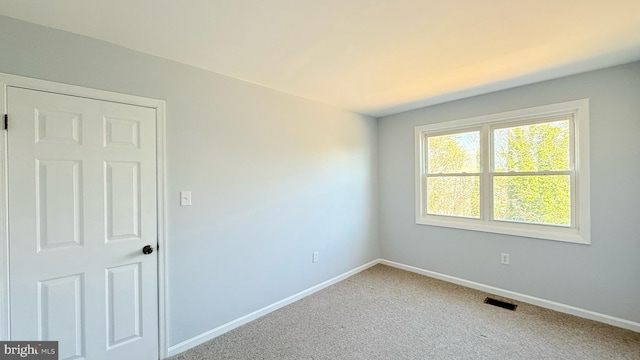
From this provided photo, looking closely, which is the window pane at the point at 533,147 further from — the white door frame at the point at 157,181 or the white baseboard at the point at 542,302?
the white door frame at the point at 157,181

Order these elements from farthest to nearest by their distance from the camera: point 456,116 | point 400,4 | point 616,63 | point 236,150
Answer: point 456,116 < point 236,150 < point 616,63 < point 400,4

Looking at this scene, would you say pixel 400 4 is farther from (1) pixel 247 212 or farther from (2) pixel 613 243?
(2) pixel 613 243

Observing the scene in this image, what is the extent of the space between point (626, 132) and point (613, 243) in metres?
1.03

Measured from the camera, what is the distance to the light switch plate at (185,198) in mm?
2125

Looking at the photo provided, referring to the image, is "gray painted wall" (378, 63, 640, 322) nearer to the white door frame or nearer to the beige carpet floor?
the beige carpet floor

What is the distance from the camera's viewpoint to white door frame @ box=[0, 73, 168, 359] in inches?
58.0

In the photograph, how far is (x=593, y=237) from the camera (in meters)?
2.46

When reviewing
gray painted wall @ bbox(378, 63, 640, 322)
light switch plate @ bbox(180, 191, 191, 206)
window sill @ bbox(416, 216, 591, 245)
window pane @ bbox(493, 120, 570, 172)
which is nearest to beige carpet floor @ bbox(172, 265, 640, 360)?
gray painted wall @ bbox(378, 63, 640, 322)

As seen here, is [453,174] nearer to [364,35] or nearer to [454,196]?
[454,196]

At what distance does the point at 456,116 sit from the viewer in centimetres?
334

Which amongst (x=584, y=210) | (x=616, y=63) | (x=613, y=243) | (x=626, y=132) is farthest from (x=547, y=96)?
(x=613, y=243)

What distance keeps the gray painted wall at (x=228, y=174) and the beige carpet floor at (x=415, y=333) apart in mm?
289

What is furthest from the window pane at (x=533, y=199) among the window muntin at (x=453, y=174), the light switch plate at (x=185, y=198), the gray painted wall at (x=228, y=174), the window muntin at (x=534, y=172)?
the light switch plate at (x=185, y=198)

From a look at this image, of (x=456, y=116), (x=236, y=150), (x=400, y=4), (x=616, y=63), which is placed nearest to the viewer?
(x=400, y=4)
